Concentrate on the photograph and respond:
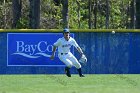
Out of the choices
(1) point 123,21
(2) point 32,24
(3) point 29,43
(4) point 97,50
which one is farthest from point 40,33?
(1) point 123,21

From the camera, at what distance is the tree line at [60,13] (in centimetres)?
3297

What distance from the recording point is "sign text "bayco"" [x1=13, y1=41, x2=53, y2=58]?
22172mm

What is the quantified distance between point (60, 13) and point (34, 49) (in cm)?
3729

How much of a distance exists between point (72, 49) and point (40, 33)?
A: 1.48 meters

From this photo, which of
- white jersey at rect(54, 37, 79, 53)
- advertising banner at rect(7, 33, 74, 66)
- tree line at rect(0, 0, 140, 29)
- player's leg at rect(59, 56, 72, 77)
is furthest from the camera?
tree line at rect(0, 0, 140, 29)

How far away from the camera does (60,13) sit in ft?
195

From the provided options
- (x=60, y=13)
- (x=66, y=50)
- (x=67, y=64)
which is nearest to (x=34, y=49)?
(x=66, y=50)

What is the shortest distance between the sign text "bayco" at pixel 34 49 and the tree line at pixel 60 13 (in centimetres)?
846

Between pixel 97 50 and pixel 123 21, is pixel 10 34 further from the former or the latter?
pixel 123 21

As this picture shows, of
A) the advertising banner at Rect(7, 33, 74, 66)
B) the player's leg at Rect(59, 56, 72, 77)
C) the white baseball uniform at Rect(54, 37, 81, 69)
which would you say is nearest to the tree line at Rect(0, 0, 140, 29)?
the advertising banner at Rect(7, 33, 74, 66)

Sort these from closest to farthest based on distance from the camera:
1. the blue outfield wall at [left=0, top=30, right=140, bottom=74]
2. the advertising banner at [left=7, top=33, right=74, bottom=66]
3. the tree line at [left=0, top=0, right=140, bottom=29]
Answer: the advertising banner at [left=7, top=33, right=74, bottom=66]
the blue outfield wall at [left=0, top=30, right=140, bottom=74]
the tree line at [left=0, top=0, right=140, bottom=29]

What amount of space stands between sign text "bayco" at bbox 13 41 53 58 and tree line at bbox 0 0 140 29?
8.46 m

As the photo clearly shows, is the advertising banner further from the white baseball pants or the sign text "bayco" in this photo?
the white baseball pants

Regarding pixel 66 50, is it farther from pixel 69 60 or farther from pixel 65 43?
pixel 69 60
